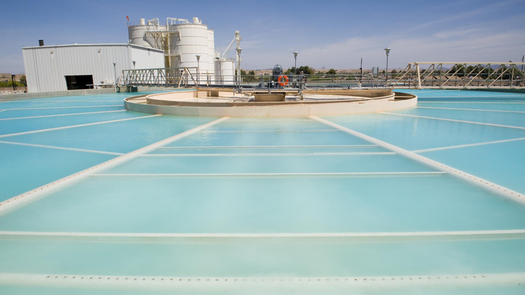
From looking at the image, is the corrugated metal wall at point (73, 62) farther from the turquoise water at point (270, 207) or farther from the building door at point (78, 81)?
the turquoise water at point (270, 207)

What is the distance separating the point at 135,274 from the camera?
246 cm

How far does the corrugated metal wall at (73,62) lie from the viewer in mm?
31484

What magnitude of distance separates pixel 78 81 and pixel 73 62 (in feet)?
11.8

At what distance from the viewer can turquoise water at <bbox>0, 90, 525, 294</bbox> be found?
8.30ft

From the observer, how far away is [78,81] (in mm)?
34875

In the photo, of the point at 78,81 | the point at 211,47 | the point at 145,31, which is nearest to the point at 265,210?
the point at 78,81

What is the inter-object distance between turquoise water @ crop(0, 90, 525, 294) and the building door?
99.3ft

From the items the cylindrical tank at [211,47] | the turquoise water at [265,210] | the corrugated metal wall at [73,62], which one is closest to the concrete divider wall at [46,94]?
the corrugated metal wall at [73,62]

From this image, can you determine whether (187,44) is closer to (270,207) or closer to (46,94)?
(46,94)

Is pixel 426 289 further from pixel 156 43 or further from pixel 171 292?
pixel 156 43

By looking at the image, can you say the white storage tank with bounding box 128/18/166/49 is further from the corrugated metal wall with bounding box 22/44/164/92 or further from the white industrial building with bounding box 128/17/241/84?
the corrugated metal wall with bounding box 22/44/164/92

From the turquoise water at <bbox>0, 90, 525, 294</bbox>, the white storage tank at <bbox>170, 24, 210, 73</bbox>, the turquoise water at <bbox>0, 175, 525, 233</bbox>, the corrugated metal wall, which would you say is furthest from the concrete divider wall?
the turquoise water at <bbox>0, 175, 525, 233</bbox>

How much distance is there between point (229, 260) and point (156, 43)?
45.1 m

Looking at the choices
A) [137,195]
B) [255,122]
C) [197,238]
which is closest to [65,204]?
[137,195]
